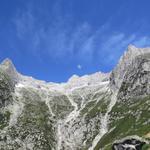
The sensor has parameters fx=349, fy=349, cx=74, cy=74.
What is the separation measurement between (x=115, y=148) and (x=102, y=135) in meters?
155

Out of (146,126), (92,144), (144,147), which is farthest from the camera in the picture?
(92,144)

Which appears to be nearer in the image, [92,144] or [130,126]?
[130,126]

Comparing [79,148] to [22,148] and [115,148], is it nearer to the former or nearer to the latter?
[22,148]

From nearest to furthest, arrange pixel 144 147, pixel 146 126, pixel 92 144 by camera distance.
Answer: pixel 144 147 < pixel 146 126 < pixel 92 144

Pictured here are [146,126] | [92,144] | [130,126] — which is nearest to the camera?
[146,126]

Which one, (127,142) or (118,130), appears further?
(118,130)

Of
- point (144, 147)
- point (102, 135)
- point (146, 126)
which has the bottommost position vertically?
point (144, 147)

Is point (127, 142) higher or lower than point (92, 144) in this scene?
lower

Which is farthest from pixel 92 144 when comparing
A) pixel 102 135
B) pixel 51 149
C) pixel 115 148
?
pixel 115 148

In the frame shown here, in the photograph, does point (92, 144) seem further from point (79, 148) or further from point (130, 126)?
point (130, 126)

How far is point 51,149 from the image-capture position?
7815 inches

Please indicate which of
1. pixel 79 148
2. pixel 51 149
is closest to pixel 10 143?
pixel 51 149

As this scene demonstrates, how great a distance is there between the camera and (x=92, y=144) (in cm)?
19275

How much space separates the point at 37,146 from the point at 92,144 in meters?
31.9
